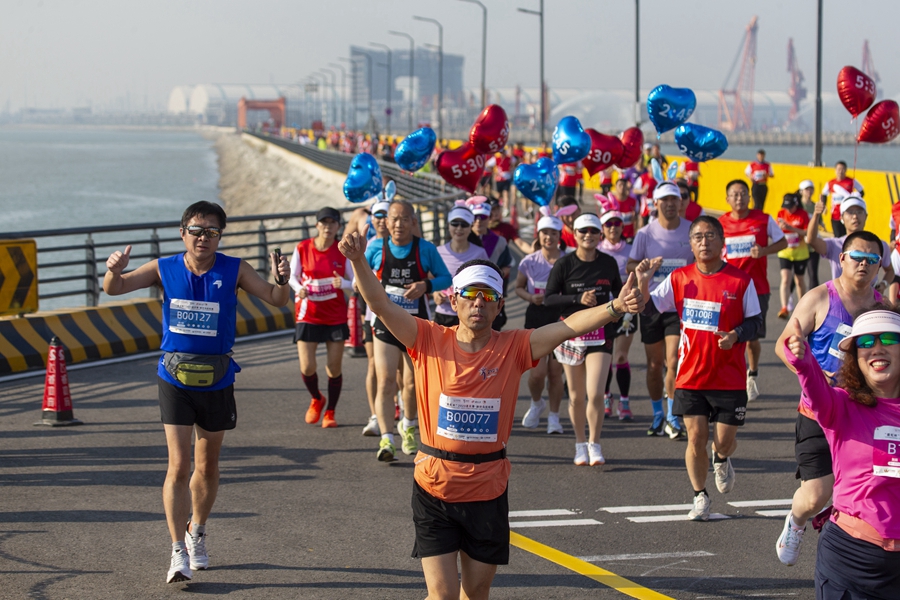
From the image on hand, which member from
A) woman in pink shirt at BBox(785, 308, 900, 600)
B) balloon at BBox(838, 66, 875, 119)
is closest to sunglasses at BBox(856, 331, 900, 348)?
woman in pink shirt at BBox(785, 308, 900, 600)

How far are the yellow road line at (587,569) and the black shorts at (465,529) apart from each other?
4.79 feet

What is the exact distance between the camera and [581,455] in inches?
325

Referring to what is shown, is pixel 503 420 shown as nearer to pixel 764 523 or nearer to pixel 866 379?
pixel 866 379

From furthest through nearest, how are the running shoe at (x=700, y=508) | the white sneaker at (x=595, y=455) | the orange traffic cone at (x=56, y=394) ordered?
the orange traffic cone at (x=56, y=394) → the white sneaker at (x=595, y=455) → the running shoe at (x=700, y=508)

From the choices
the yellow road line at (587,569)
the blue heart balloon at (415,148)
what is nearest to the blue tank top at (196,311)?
the yellow road line at (587,569)

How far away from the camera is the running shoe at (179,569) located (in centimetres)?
559

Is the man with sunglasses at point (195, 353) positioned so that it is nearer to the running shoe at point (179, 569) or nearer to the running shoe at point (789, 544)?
the running shoe at point (179, 569)

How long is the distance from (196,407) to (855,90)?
29.4 ft

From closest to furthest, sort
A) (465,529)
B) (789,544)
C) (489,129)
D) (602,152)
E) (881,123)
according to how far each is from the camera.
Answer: (465,529)
(789,544)
(489,129)
(881,123)
(602,152)

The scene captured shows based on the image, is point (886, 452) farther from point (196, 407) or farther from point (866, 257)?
point (196, 407)

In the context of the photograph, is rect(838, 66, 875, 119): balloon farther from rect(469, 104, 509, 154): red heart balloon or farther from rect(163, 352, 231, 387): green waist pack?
rect(163, 352, 231, 387): green waist pack

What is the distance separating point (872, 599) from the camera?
387 cm

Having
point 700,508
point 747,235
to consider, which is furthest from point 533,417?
point 700,508

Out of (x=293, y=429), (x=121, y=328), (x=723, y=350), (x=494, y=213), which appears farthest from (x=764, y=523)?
(x=121, y=328)
